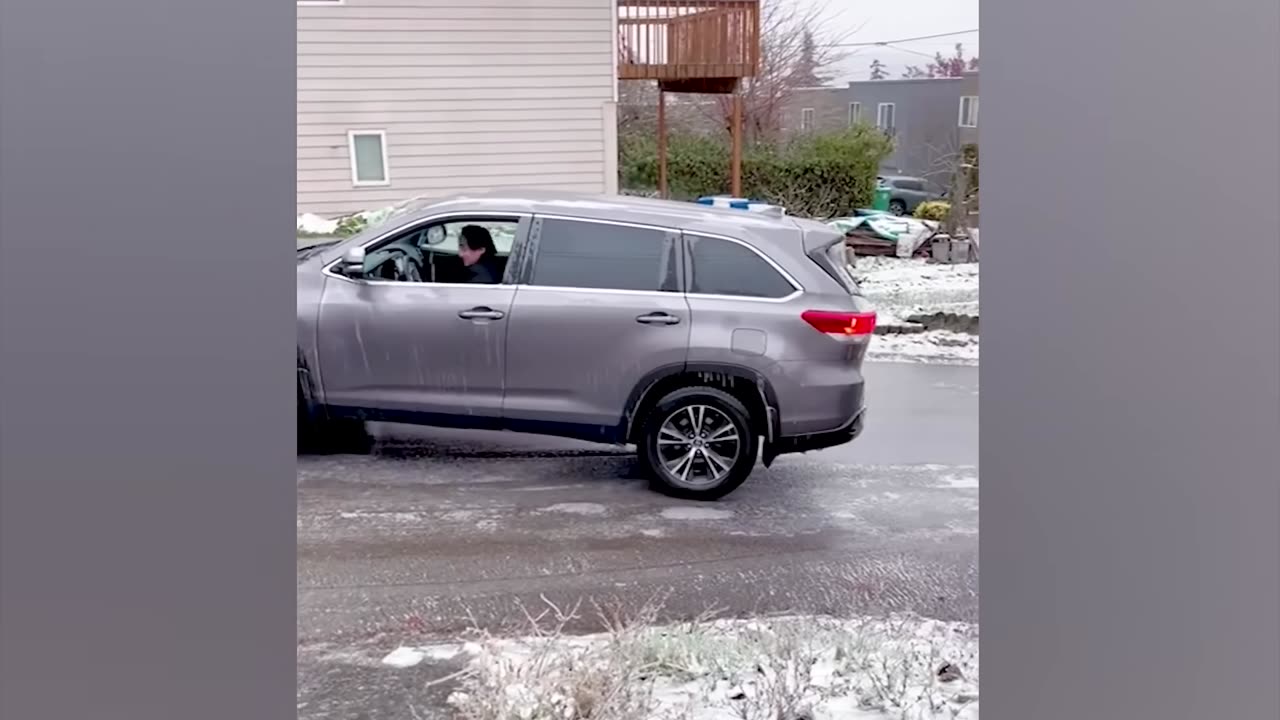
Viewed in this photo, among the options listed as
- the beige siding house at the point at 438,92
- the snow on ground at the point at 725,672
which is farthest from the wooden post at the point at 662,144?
the snow on ground at the point at 725,672

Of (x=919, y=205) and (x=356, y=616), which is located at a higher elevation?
(x=919, y=205)

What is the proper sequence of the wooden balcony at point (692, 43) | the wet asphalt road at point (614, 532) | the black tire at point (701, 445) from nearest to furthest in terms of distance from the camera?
the wet asphalt road at point (614, 532) < the wooden balcony at point (692, 43) < the black tire at point (701, 445)

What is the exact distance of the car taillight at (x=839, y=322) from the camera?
329 centimetres

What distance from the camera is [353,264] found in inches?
131

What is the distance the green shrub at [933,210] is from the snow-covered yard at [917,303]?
0.12 m

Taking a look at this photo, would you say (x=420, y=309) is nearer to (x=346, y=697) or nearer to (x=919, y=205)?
(x=346, y=697)

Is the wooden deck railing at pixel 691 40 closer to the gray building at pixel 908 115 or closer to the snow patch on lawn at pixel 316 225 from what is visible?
the gray building at pixel 908 115

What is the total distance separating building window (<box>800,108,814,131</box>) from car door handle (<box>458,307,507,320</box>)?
959 mm

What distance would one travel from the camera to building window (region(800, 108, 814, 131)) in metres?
3.30

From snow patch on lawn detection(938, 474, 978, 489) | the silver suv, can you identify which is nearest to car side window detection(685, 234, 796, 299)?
the silver suv

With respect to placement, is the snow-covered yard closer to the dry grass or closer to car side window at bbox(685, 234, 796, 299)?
car side window at bbox(685, 234, 796, 299)
